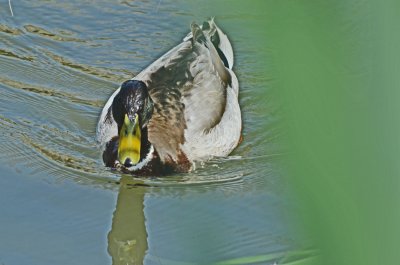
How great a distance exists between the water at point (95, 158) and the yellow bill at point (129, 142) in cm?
35

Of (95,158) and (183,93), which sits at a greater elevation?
(183,93)

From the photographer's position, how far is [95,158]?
22.4ft

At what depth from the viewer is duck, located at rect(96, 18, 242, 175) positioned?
6.34m

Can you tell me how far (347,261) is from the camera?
109 cm

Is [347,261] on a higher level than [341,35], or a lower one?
lower

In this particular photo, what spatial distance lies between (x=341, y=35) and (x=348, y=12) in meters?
0.05

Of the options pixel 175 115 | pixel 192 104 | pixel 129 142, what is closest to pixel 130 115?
pixel 129 142

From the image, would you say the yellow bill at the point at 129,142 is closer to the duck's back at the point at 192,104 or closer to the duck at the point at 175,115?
the duck at the point at 175,115

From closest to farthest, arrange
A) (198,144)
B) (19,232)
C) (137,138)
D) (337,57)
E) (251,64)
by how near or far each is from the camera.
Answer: (337,57), (19,232), (137,138), (198,144), (251,64)

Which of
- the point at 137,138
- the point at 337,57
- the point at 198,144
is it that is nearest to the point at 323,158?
the point at 337,57

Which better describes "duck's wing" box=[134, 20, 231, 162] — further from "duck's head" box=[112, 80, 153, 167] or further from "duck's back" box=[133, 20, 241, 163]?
"duck's head" box=[112, 80, 153, 167]

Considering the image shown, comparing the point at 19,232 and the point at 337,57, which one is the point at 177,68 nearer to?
the point at 19,232

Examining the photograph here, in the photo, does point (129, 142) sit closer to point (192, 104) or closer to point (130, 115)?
point (130, 115)

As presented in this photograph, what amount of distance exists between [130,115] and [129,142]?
22 centimetres
